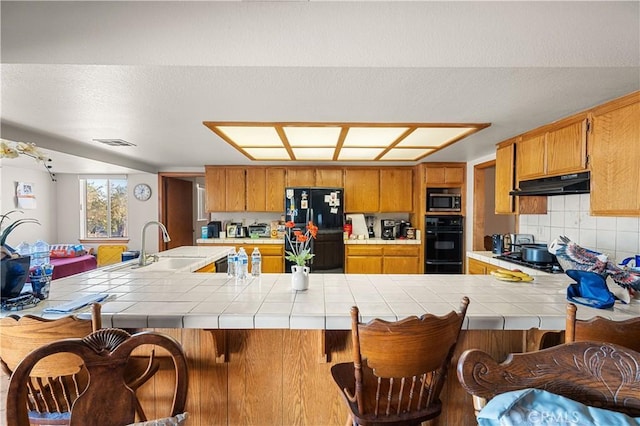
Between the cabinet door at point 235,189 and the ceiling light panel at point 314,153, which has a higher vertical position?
the ceiling light panel at point 314,153

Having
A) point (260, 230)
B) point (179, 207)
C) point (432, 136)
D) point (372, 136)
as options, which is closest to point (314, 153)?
point (372, 136)

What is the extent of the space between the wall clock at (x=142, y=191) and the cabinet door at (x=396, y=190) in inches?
165

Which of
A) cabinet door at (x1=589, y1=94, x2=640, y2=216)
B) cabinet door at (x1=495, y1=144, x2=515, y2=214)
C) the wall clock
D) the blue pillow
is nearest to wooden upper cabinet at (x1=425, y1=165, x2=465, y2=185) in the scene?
cabinet door at (x1=495, y1=144, x2=515, y2=214)

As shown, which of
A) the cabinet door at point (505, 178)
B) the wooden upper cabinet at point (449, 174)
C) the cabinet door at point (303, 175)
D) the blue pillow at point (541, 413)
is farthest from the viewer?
the cabinet door at point (303, 175)

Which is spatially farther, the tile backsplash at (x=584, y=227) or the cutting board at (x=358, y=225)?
the cutting board at (x=358, y=225)

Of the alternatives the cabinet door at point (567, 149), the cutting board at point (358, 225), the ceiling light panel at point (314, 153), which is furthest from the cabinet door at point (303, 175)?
the cabinet door at point (567, 149)

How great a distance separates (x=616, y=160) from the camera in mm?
1833

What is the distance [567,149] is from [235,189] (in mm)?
4108

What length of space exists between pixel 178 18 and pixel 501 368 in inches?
73.5

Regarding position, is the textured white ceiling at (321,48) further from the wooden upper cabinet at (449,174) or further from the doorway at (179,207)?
the doorway at (179,207)

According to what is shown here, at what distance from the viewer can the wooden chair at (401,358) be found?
0.97m

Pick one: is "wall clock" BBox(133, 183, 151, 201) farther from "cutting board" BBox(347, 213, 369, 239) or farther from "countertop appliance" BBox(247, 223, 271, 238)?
"cutting board" BBox(347, 213, 369, 239)

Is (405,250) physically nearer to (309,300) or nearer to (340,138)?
(340,138)

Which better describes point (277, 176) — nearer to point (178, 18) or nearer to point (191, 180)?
point (191, 180)
